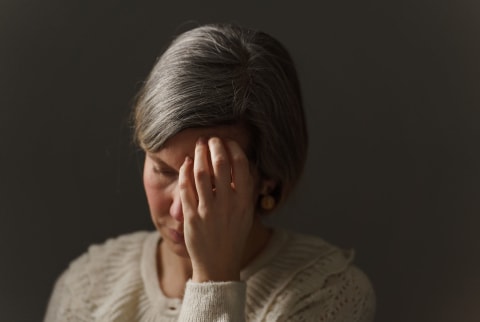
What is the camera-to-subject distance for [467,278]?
54.0 inches

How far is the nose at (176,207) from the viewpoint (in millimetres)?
1063

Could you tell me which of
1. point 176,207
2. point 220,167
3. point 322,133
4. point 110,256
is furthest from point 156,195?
point 322,133

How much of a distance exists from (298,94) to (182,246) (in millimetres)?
311

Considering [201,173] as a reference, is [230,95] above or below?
above

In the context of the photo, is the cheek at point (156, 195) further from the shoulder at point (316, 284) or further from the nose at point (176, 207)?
the shoulder at point (316, 284)

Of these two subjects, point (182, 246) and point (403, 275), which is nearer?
point (182, 246)

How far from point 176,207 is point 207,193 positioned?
0.08 m

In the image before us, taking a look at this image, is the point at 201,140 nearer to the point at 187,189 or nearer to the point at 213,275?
the point at 187,189

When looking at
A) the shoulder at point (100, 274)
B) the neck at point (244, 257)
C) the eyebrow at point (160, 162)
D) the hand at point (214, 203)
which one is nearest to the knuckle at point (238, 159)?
the hand at point (214, 203)

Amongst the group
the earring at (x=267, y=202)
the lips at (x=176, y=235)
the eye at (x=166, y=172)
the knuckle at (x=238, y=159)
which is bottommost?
the lips at (x=176, y=235)

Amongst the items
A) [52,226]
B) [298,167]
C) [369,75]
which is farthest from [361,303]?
[52,226]

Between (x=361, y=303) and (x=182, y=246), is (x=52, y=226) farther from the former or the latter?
(x=361, y=303)

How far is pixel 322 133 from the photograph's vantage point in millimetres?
1469

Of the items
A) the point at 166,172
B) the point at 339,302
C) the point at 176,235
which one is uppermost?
the point at 166,172
